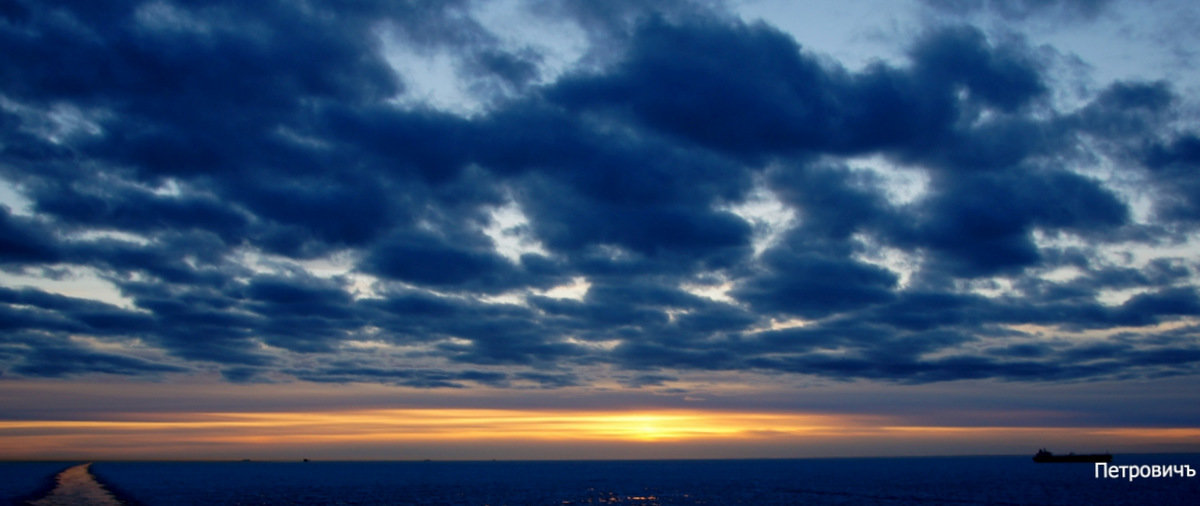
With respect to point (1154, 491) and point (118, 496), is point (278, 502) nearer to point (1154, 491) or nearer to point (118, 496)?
point (118, 496)

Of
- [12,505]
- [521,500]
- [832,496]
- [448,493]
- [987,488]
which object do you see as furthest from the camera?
[987,488]

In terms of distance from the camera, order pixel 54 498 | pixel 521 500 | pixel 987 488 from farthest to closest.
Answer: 1. pixel 987 488
2. pixel 521 500
3. pixel 54 498

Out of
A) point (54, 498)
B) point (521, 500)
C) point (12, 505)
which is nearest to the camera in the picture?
point (12, 505)

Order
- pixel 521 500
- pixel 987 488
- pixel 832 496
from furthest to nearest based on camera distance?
pixel 987 488 < pixel 832 496 < pixel 521 500

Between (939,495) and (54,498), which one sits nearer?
(54,498)

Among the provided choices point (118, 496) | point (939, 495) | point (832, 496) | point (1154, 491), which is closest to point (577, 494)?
point (832, 496)

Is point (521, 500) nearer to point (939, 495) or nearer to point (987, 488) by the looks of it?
point (939, 495)

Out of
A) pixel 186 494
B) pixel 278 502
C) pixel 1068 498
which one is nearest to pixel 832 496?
pixel 1068 498

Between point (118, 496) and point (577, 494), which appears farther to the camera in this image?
point (577, 494)
